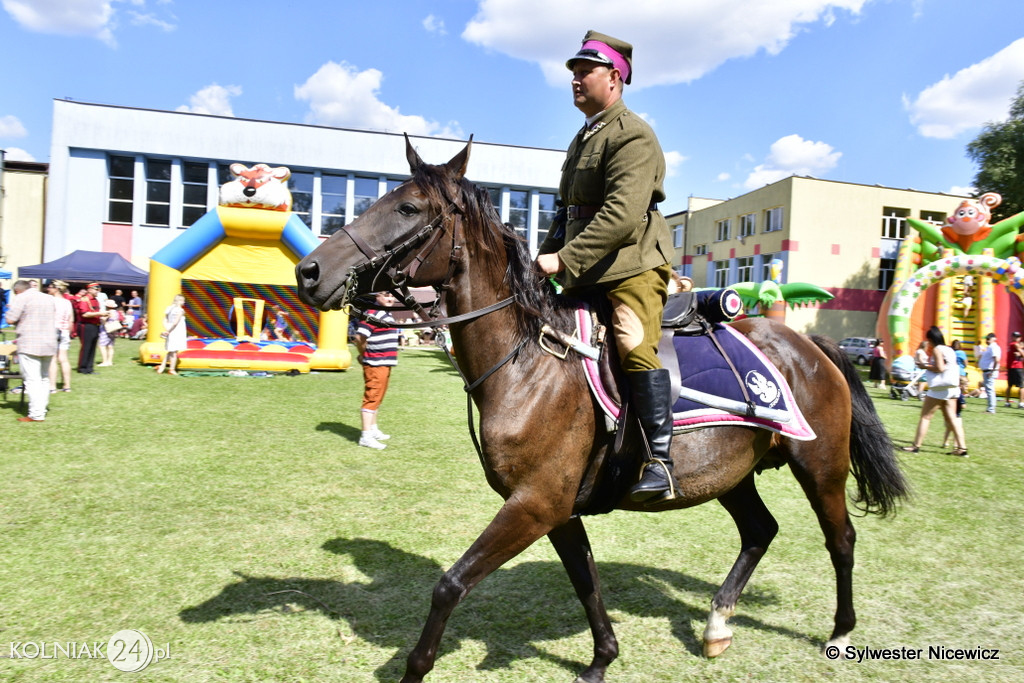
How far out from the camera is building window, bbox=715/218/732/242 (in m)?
41.2

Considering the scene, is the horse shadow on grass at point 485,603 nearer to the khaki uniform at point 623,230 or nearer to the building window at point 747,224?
the khaki uniform at point 623,230

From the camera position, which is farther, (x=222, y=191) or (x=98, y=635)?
(x=222, y=191)

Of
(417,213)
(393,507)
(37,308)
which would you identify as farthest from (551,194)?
(417,213)

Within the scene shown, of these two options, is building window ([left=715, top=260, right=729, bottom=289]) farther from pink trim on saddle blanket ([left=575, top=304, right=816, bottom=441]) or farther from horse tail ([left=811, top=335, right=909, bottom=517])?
pink trim on saddle blanket ([left=575, top=304, right=816, bottom=441])

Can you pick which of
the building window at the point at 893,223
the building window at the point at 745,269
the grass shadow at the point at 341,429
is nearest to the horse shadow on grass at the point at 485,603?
the grass shadow at the point at 341,429

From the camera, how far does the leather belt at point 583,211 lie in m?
3.13

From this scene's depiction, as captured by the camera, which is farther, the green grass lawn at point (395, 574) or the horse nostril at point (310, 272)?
the green grass lawn at point (395, 574)

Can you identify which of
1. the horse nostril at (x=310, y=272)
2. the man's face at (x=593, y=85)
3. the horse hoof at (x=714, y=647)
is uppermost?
the man's face at (x=593, y=85)

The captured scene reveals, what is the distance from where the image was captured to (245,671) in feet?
10.0

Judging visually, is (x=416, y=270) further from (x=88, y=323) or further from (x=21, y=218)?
(x=21, y=218)

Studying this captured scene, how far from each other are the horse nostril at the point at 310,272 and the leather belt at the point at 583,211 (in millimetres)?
1361

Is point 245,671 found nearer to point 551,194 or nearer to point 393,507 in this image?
point 393,507

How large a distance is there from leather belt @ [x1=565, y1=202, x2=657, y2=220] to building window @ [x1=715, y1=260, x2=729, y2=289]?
1574 inches

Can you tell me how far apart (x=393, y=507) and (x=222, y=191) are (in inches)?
516
